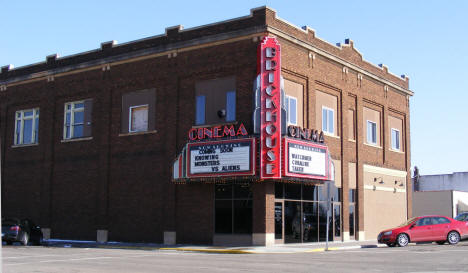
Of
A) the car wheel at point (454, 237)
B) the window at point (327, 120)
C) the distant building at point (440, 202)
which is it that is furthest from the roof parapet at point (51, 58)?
the distant building at point (440, 202)

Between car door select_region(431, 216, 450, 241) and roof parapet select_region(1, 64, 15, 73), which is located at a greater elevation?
roof parapet select_region(1, 64, 15, 73)

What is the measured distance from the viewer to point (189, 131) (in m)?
27.5

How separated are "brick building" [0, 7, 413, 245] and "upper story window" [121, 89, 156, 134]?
0.26 ft

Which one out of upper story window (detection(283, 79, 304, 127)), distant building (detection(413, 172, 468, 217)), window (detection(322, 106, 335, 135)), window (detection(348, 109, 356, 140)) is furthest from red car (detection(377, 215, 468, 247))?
distant building (detection(413, 172, 468, 217))

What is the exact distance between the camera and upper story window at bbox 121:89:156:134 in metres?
30.2

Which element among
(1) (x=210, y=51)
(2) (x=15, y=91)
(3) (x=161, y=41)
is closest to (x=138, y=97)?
(3) (x=161, y=41)

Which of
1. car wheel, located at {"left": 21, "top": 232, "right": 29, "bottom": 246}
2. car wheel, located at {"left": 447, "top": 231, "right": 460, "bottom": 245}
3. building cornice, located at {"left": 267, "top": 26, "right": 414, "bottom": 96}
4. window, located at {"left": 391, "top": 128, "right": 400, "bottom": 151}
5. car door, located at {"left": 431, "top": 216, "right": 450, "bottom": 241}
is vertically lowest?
car wheel, located at {"left": 21, "top": 232, "right": 29, "bottom": 246}

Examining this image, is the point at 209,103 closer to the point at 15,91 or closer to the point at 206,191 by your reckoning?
the point at 206,191

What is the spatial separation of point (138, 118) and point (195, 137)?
540 cm

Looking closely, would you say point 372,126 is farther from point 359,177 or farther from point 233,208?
point 233,208

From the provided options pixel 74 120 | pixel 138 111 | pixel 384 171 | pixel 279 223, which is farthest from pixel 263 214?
pixel 74 120

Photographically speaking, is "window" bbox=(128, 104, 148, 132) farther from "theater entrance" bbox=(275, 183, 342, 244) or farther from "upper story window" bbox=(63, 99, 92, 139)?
"theater entrance" bbox=(275, 183, 342, 244)

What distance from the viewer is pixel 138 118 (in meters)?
30.9

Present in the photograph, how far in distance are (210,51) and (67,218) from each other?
44.7ft
